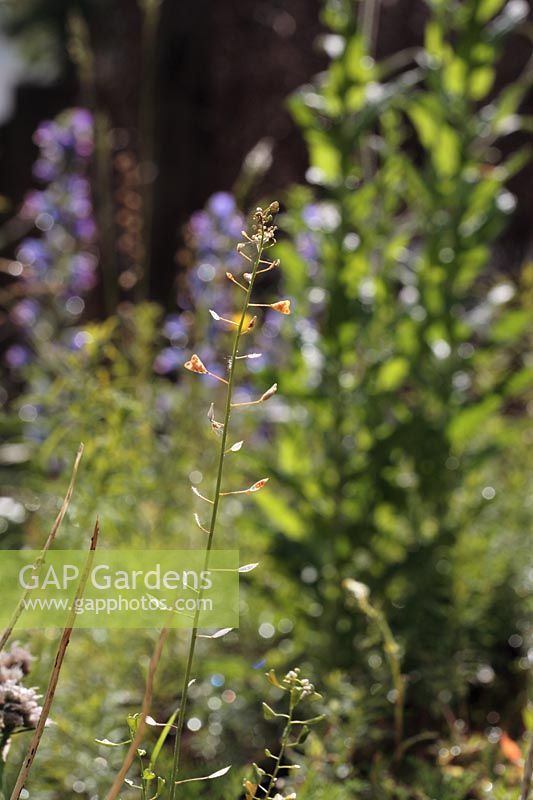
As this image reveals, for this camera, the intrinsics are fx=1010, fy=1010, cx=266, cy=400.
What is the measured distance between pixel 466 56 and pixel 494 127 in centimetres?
13

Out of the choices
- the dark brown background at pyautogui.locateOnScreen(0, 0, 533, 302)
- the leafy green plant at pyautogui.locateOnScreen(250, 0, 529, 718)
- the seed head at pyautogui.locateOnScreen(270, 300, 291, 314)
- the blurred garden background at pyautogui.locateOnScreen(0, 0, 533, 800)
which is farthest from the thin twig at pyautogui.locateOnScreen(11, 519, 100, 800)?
the dark brown background at pyautogui.locateOnScreen(0, 0, 533, 302)

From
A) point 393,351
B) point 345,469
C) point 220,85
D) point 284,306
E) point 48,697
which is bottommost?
point 220,85

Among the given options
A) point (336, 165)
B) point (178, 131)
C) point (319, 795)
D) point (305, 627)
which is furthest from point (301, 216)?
point (178, 131)

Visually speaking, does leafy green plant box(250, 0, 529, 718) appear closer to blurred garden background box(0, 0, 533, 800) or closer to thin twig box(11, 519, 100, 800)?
blurred garden background box(0, 0, 533, 800)

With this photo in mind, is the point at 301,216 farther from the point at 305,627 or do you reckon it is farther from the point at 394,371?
the point at 305,627

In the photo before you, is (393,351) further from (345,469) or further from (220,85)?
(220,85)

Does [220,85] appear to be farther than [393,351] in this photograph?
Yes

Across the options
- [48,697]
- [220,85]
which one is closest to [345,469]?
[48,697]

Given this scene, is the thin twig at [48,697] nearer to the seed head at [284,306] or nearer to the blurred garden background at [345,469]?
the seed head at [284,306]

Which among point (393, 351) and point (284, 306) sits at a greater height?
point (284, 306)

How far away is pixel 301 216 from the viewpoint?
69.5 inches

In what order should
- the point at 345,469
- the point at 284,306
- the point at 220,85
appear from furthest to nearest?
the point at 220,85, the point at 345,469, the point at 284,306

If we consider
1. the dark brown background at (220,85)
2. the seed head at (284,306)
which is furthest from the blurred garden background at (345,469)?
the dark brown background at (220,85)

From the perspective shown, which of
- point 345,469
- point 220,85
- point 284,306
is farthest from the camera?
point 220,85
